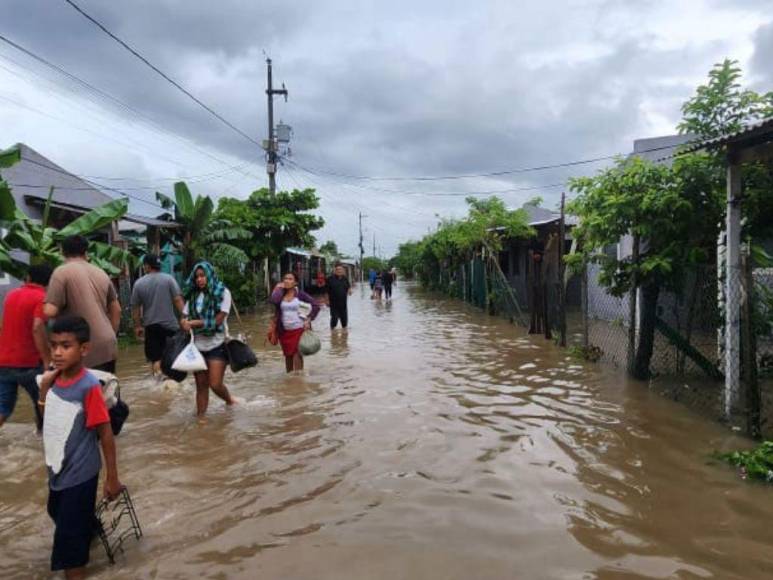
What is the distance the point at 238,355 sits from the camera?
6484 millimetres

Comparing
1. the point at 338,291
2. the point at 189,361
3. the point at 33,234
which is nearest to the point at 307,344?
the point at 189,361

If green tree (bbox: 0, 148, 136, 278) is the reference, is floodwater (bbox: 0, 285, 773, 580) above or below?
below

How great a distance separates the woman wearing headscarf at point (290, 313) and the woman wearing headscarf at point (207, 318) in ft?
7.35

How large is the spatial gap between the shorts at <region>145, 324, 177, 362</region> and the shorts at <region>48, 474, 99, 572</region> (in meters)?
5.32

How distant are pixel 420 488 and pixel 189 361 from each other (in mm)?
2774

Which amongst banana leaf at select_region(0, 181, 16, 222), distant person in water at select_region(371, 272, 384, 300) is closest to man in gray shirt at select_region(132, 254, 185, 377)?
banana leaf at select_region(0, 181, 16, 222)

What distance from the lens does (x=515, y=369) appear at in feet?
30.5

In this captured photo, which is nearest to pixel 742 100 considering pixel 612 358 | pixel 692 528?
pixel 612 358

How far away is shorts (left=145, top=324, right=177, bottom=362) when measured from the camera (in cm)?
827

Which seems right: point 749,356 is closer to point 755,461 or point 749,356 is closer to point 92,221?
point 755,461

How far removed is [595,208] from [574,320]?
9.62 metres

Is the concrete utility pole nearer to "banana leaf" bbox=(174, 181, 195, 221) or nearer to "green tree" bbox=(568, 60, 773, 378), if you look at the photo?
"banana leaf" bbox=(174, 181, 195, 221)

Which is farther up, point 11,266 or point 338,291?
point 11,266

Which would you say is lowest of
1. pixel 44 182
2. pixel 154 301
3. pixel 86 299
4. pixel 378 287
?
pixel 378 287
